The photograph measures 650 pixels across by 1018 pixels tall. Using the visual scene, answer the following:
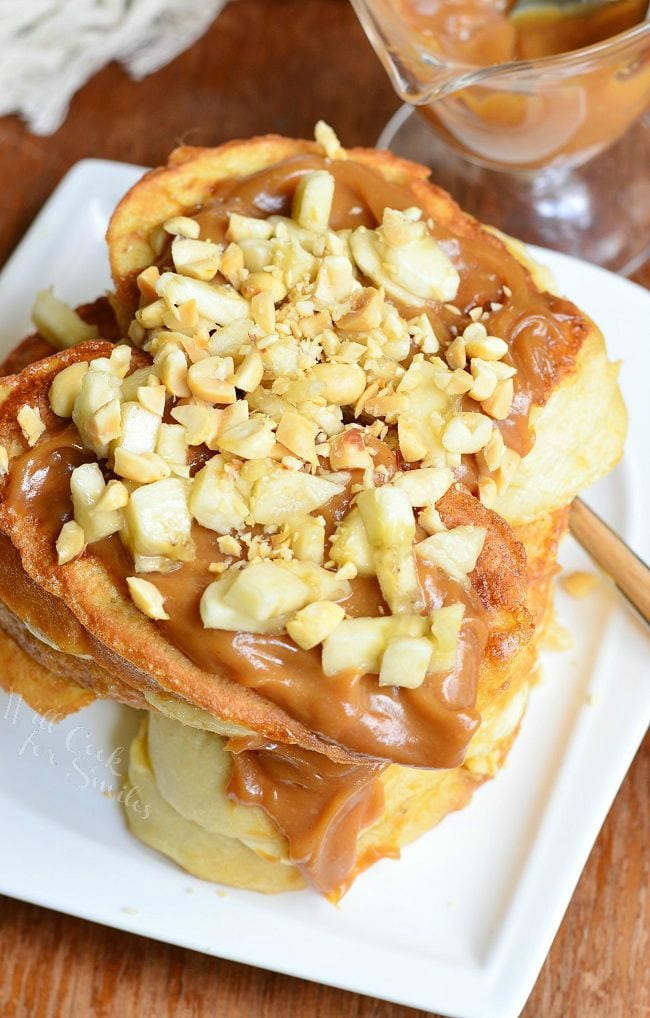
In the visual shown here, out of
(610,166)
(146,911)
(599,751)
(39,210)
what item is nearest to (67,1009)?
(146,911)

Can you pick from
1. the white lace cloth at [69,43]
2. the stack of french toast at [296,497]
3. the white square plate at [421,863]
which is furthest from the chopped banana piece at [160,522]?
the white lace cloth at [69,43]

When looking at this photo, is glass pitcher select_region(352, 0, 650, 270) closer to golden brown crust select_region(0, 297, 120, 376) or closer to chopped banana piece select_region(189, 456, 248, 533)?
golden brown crust select_region(0, 297, 120, 376)

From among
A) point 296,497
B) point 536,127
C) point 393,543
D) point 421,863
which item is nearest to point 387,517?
point 393,543

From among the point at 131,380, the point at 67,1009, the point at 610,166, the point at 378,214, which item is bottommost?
the point at 610,166

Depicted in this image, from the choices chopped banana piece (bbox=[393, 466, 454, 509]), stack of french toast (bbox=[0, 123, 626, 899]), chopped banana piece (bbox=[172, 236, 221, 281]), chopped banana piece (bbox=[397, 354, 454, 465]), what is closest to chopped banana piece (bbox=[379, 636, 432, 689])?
stack of french toast (bbox=[0, 123, 626, 899])

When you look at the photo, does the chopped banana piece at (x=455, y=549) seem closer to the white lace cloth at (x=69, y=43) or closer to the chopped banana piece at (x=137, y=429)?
the chopped banana piece at (x=137, y=429)

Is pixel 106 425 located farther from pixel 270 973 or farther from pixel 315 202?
pixel 270 973

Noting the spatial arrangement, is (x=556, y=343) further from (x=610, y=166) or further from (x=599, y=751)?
(x=610, y=166)
